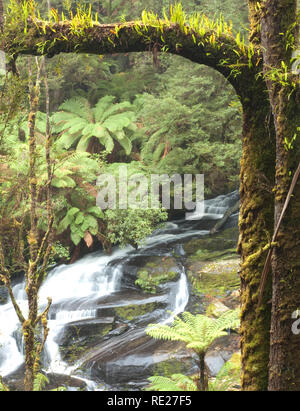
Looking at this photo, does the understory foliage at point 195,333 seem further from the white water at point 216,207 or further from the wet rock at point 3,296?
the white water at point 216,207

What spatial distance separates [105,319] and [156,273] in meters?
1.64

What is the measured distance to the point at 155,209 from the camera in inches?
342

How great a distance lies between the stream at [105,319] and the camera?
572 cm

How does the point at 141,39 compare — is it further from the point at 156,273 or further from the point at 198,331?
the point at 156,273

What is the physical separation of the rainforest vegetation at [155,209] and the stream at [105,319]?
35mm

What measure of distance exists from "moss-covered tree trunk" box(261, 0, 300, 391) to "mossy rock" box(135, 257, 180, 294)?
569 cm

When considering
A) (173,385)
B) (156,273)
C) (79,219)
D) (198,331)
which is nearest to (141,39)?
(173,385)

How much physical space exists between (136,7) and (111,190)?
21.2 ft

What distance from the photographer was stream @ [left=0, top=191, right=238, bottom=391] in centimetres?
572

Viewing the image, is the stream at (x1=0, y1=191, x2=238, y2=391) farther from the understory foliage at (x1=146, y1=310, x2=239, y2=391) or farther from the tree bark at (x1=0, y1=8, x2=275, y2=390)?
the tree bark at (x1=0, y1=8, x2=275, y2=390)

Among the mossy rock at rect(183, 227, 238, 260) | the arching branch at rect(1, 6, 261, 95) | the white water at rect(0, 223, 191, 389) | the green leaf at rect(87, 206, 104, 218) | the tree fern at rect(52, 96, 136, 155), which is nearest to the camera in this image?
the arching branch at rect(1, 6, 261, 95)

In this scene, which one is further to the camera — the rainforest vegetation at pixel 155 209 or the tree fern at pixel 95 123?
the tree fern at pixel 95 123

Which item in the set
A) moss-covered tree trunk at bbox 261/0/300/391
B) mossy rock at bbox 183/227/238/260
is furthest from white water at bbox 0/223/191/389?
moss-covered tree trunk at bbox 261/0/300/391

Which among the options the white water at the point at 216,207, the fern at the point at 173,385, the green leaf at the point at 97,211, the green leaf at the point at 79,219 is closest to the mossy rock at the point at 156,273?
the green leaf at the point at 97,211
